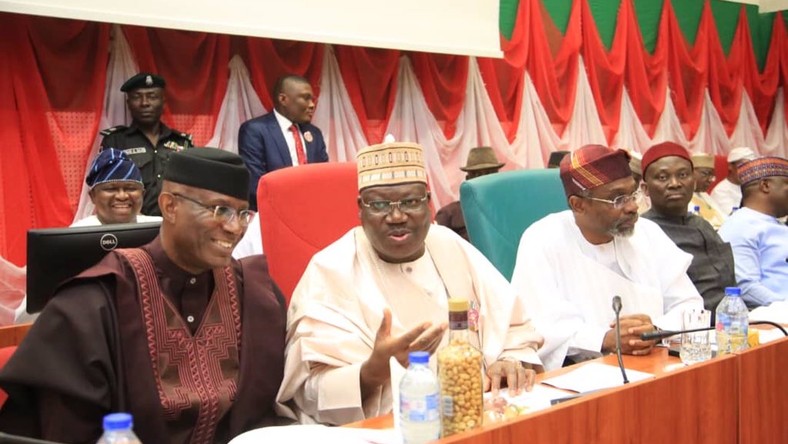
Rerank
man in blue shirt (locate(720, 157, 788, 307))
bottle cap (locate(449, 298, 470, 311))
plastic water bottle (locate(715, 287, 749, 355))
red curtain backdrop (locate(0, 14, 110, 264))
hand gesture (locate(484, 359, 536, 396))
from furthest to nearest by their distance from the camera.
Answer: red curtain backdrop (locate(0, 14, 110, 264)) → man in blue shirt (locate(720, 157, 788, 307)) → plastic water bottle (locate(715, 287, 749, 355)) → hand gesture (locate(484, 359, 536, 396)) → bottle cap (locate(449, 298, 470, 311))

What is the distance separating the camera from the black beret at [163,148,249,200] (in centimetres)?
206

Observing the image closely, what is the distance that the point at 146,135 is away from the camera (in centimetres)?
479

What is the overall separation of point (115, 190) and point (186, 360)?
6.96 ft

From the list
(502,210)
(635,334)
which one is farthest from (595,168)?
(635,334)

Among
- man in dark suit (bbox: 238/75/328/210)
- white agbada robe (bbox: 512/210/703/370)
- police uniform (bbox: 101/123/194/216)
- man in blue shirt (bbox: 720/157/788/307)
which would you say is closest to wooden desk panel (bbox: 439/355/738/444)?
white agbada robe (bbox: 512/210/703/370)

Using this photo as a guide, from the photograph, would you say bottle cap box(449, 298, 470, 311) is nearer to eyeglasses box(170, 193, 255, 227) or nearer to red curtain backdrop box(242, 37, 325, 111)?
eyeglasses box(170, 193, 255, 227)

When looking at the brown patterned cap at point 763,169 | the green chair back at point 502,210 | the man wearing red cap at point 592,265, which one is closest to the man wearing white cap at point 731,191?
the brown patterned cap at point 763,169

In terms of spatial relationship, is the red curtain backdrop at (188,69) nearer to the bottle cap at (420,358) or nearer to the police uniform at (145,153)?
the police uniform at (145,153)

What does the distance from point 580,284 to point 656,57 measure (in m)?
6.18

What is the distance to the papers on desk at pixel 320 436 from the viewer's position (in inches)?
→ 62.0

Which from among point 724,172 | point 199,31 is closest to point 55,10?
point 199,31

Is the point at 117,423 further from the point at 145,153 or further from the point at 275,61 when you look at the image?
the point at 275,61

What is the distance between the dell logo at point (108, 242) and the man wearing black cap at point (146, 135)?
2567 millimetres

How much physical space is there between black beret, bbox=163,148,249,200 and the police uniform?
8.79 ft
